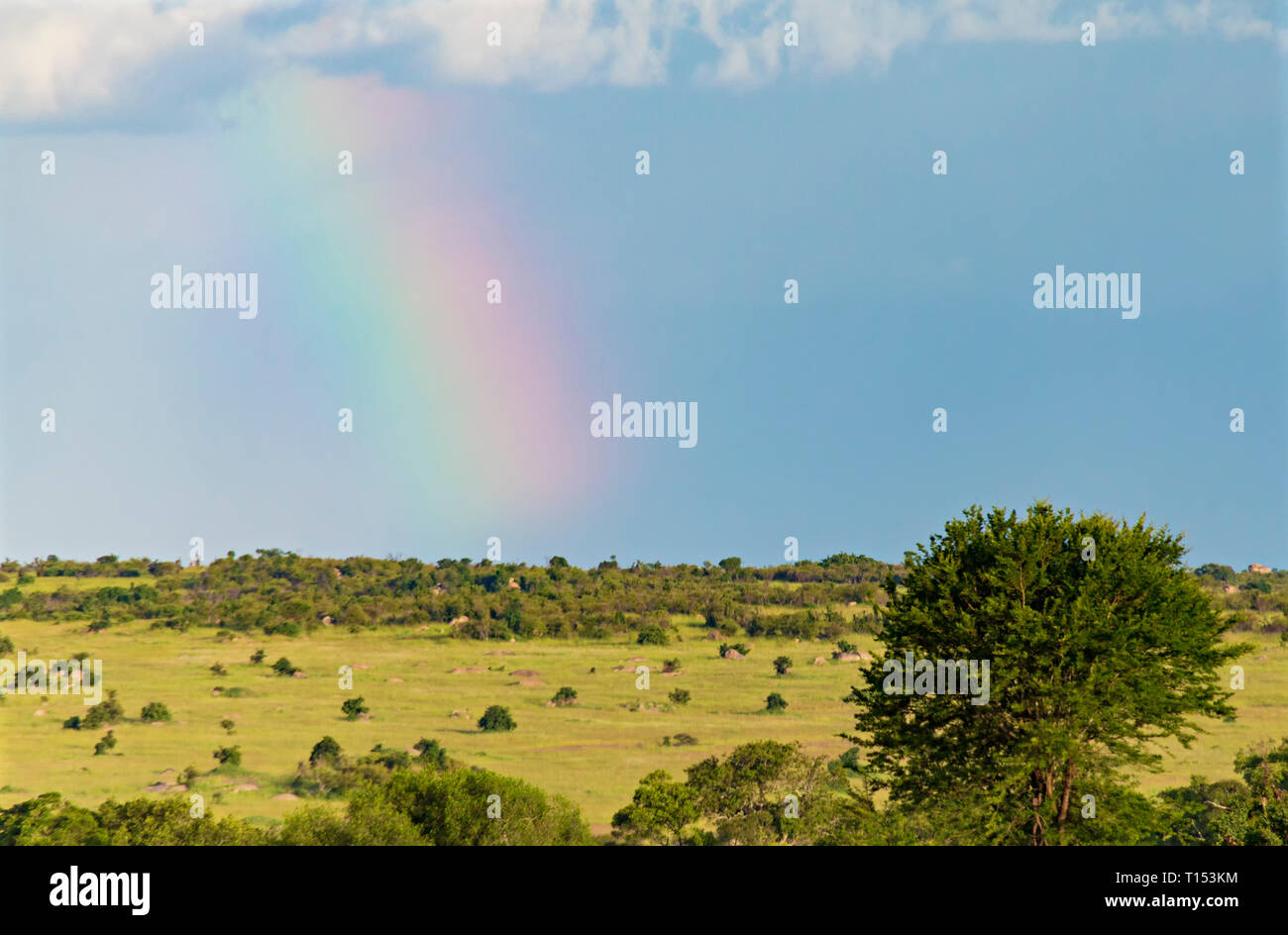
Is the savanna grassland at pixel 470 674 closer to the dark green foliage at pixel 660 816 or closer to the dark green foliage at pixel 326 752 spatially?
the dark green foliage at pixel 326 752

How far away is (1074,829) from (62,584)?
181 metres

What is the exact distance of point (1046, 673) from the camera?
40719 millimetres

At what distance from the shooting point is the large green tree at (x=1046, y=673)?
132ft

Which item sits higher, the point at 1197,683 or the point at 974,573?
the point at 974,573

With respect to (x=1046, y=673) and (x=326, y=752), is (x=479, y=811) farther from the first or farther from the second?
(x=326, y=752)

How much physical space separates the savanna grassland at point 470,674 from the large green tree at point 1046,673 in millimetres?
5603

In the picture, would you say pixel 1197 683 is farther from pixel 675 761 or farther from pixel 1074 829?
pixel 675 761

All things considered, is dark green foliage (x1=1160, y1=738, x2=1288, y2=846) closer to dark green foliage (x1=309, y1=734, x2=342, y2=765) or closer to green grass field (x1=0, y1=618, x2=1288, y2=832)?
green grass field (x1=0, y1=618, x2=1288, y2=832)

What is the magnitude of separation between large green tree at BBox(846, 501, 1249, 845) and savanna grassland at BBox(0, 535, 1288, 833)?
5603mm

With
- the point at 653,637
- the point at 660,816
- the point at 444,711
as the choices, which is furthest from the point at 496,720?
the point at 660,816

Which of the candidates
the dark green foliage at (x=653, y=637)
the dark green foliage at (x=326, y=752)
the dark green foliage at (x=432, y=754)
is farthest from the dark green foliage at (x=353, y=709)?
the dark green foliage at (x=653, y=637)

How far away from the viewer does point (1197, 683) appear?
42.8 metres
